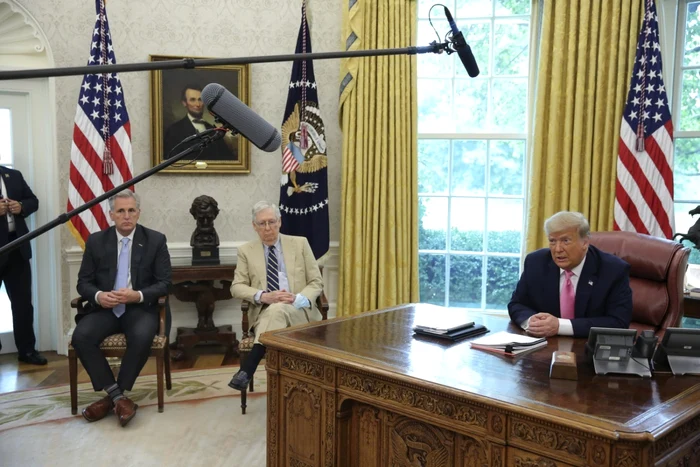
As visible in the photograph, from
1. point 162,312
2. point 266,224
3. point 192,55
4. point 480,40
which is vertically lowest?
point 162,312

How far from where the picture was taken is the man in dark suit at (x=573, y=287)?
270 cm

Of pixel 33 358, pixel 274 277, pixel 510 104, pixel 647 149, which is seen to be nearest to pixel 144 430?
pixel 274 277

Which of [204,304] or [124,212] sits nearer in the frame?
[124,212]

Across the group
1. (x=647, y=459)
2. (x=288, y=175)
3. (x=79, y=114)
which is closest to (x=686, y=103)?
(x=288, y=175)

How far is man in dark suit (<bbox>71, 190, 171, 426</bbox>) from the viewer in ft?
11.7

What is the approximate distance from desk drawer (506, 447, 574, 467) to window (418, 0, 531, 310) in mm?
3330

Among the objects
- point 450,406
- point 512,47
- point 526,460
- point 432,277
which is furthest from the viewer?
point 432,277

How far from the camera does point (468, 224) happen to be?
5.22 metres

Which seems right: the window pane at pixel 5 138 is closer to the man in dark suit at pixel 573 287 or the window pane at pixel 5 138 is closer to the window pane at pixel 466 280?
the window pane at pixel 466 280

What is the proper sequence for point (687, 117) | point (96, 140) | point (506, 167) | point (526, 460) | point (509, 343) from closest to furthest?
point (526, 460) < point (509, 343) < point (96, 140) < point (687, 117) < point (506, 167)

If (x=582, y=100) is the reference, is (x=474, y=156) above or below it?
below

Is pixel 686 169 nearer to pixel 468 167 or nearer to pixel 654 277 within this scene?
pixel 468 167

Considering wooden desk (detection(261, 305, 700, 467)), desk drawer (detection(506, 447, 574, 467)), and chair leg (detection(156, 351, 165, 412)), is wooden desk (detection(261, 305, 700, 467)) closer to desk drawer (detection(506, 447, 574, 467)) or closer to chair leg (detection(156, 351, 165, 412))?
desk drawer (detection(506, 447, 574, 467))

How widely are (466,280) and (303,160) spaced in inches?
65.5
